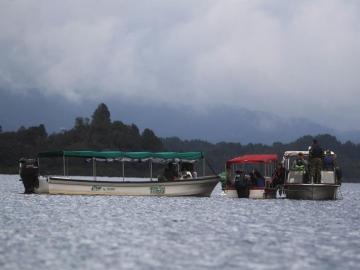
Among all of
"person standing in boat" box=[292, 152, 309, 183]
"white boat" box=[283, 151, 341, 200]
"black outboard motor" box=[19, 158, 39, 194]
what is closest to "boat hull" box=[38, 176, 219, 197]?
"black outboard motor" box=[19, 158, 39, 194]

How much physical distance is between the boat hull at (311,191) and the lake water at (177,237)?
4.77 metres

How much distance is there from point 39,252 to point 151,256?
3398mm

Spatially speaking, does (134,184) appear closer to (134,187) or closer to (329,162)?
(134,187)

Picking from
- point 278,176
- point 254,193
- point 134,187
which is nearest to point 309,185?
point 278,176

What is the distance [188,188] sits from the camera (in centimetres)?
5512

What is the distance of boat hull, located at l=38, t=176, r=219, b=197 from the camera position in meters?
54.9

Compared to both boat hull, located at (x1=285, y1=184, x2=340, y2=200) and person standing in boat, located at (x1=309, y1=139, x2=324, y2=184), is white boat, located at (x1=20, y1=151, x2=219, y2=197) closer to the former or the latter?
boat hull, located at (x1=285, y1=184, x2=340, y2=200)

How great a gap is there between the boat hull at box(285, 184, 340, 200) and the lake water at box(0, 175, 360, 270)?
477cm

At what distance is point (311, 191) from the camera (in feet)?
168

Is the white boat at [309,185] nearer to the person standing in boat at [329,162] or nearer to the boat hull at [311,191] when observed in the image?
the boat hull at [311,191]

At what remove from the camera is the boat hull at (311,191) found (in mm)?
50938

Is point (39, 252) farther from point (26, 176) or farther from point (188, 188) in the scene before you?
point (26, 176)

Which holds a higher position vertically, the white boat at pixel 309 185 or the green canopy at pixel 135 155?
the green canopy at pixel 135 155

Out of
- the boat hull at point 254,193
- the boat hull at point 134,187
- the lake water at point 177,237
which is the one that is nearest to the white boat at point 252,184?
the boat hull at point 254,193
